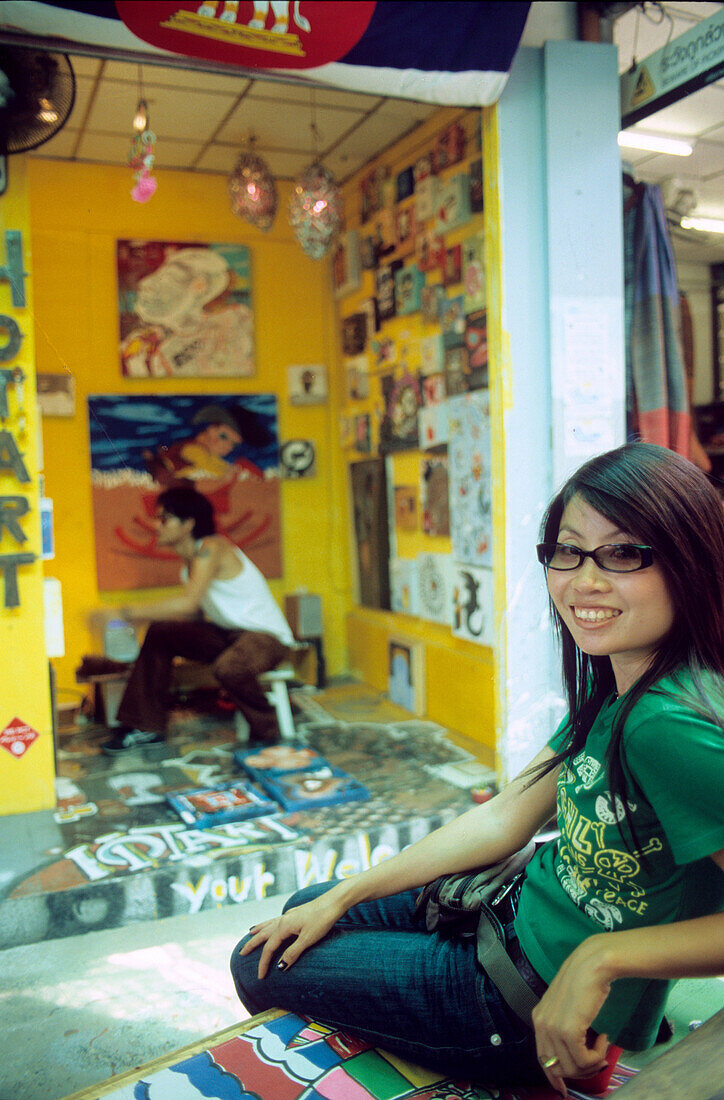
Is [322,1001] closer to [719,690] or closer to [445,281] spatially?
[719,690]

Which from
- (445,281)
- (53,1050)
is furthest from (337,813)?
(445,281)

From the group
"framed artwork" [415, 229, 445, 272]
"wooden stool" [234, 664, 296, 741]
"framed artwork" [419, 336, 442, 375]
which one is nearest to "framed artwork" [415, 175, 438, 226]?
"framed artwork" [415, 229, 445, 272]

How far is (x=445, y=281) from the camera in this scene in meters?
4.20

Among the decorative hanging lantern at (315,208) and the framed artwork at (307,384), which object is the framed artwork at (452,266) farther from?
the framed artwork at (307,384)

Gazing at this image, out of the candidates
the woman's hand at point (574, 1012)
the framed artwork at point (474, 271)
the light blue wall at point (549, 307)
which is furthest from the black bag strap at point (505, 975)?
the framed artwork at point (474, 271)

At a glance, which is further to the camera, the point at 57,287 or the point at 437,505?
the point at 57,287

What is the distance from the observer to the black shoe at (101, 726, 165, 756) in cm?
407

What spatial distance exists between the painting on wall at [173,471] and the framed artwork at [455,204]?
1.74 m

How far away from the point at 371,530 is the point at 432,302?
146 cm

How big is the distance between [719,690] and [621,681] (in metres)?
0.17

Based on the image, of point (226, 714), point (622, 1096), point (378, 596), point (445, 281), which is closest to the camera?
point (622, 1096)

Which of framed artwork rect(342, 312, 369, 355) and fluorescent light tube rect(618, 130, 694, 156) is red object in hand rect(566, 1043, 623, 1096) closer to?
fluorescent light tube rect(618, 130, 694, 156)

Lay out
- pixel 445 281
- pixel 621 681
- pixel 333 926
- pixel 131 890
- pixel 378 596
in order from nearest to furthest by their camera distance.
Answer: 1. pixel 621 681
2. pixel 333 926
3. pixel 131 890
4. pixel 445 281
5. pixel 378 596

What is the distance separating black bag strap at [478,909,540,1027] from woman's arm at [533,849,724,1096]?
0.17 meters
